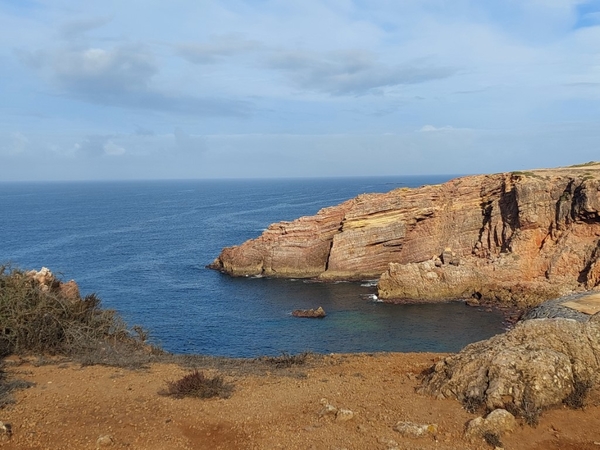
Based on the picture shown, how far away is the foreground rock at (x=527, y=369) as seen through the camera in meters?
12.2

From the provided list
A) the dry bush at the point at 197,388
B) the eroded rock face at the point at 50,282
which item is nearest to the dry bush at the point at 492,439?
the dry bush at the point at 197,388

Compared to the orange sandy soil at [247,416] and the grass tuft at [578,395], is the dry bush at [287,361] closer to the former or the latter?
the orange sandy soil at [247,416]

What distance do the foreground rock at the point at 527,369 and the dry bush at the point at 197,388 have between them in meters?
5.66

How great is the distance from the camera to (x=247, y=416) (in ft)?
41.7

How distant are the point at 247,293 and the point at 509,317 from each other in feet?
82.8

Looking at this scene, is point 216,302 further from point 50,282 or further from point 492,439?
point 492,439

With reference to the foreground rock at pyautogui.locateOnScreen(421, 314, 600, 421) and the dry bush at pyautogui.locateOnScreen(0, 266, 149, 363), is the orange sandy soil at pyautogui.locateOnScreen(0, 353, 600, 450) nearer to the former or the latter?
the foreground rock at pyautogui.locateOnScreen(421, 314, 600, 421)

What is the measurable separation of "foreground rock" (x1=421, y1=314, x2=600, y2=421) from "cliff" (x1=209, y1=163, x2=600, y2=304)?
3370 centimetres

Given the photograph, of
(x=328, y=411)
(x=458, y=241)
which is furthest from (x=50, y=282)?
(x=458, y=241)

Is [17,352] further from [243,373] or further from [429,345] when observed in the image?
[429,345]

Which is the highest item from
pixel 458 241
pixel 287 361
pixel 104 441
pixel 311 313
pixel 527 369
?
pixel 527 369

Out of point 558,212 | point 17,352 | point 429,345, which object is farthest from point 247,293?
point 17,352

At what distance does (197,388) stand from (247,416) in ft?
6.93

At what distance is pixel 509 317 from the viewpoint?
41156 mm
